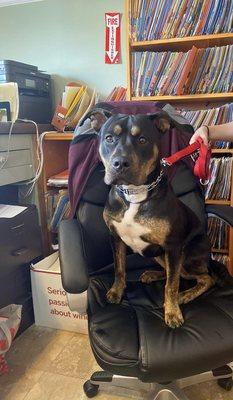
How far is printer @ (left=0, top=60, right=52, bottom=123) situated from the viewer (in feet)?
6.18

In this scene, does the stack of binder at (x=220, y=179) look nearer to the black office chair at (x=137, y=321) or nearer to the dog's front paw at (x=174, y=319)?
the black office chair at (x=137, y=321)

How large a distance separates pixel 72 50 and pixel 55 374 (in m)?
2.06

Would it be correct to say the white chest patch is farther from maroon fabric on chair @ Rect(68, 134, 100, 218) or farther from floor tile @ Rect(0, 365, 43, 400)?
floor tile @ Rect(0, 365, 43, 400)

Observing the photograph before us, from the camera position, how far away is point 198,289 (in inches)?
45.4

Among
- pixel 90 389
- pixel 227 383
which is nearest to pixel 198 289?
pixel 227 383

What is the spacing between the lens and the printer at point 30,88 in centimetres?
188

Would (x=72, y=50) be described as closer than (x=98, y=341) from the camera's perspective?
No

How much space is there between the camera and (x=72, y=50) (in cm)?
231

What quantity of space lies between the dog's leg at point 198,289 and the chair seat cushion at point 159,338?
2cm

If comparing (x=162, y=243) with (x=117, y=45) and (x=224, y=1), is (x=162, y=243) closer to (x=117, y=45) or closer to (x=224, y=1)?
(x=224, y=1)

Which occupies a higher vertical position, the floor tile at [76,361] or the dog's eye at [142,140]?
the dog's eye at [142,140]

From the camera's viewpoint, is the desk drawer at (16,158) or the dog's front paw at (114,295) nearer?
the dog's front paw at (114,295)

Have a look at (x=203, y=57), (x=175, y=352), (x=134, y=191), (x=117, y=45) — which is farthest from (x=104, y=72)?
(x=175, y=352)

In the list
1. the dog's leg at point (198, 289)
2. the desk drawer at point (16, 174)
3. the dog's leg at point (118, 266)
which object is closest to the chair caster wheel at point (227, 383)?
the dog's leg at point (198, 289)
